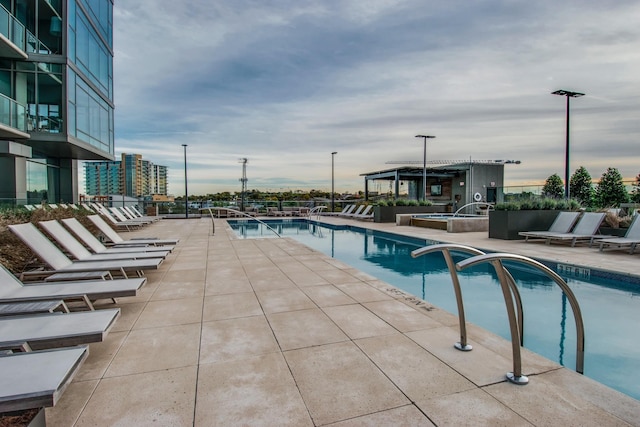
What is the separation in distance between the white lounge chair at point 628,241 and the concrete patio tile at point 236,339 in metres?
8.02

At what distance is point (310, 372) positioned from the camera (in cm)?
241

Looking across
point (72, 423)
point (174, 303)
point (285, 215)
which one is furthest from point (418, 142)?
point (72, 423)

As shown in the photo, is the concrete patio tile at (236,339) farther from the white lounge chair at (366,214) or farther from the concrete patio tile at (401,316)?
the white lounge chair at (366,214)

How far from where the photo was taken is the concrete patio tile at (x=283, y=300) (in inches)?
149

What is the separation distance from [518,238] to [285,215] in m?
14.5

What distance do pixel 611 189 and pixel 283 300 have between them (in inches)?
970

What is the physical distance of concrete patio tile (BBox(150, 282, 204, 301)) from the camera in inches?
170

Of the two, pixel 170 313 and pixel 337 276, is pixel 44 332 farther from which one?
pixel 337 276

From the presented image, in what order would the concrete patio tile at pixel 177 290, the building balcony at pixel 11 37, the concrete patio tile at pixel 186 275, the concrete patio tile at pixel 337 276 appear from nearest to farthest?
the concrete patio tile at pixel 177 290
the concrete patio tile at pixel 337 276
the concrete patio tile at pixel 186 275
the building balcony at pixel 11 37

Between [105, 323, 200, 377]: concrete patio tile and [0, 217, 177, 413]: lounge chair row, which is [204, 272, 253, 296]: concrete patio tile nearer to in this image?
[0, 217, 177, 413]: lounge chair row

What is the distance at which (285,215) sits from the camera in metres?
22.4

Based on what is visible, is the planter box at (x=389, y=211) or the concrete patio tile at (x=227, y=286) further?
the planter box at (x=389, y=211)

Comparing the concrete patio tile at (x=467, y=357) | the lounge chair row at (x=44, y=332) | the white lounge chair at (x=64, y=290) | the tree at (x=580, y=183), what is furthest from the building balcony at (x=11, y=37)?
the tree at (x=580, y=183)

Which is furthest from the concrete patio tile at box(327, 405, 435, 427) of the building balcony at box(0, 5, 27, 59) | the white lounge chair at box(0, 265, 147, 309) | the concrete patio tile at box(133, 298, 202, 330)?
the building balcony at box(0, 5, 27, 59)
